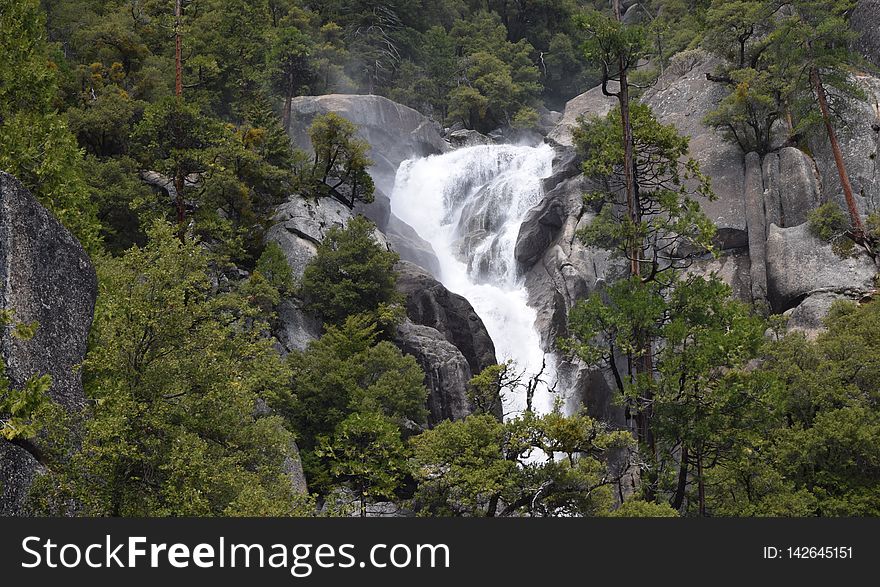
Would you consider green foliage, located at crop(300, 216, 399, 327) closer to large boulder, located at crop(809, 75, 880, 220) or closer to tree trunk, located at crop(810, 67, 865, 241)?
tree trunk, located at crop(810, 67, 865, 241)

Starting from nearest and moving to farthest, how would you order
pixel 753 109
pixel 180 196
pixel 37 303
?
pixel 37 303
pixel 180 196
pixel 753 109

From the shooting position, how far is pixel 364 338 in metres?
26.3

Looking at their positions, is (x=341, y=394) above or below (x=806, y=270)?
below

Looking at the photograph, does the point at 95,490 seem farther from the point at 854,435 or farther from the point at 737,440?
the point at 854,435

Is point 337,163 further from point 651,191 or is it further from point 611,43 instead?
point 651,191

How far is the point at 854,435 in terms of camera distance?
18.0m

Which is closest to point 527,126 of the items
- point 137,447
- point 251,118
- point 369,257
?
point 251,118

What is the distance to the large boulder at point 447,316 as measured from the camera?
30953 mm

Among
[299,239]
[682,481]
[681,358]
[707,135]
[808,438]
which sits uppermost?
[707,135]

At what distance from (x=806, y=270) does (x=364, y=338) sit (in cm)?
1712

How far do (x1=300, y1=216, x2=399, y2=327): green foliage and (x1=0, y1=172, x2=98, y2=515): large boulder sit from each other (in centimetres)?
1291

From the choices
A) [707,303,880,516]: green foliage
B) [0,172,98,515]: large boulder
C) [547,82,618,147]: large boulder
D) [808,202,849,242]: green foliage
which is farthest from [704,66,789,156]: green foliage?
[0,172,98,515]: large boulder

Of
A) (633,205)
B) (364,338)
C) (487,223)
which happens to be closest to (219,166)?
(364,338)

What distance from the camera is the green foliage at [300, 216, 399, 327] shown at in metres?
27.8
